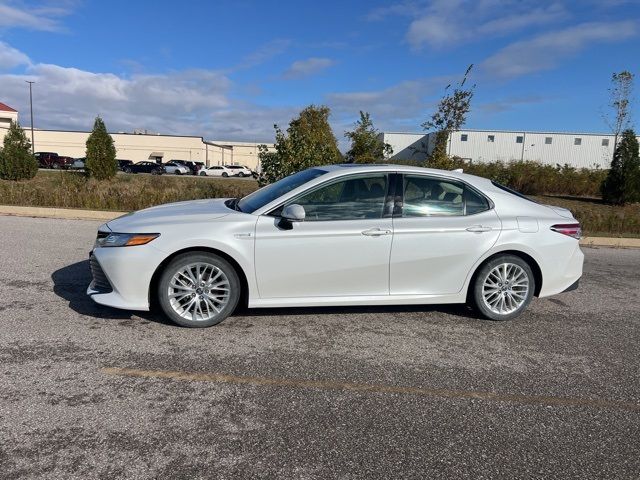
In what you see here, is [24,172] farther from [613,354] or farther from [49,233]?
[613,354]

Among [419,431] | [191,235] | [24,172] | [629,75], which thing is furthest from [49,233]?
[629,75]

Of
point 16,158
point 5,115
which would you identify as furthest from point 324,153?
point 5,115

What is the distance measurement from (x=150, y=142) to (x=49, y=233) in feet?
220

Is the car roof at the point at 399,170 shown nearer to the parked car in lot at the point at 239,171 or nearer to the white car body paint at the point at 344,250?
the white car body paint at the point at 344,250

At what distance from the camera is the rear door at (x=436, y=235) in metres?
4.76

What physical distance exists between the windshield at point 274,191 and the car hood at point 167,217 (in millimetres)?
196

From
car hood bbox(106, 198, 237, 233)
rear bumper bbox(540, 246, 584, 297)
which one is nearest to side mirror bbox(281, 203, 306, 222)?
car hood bbox(106, 198, 237, 233)

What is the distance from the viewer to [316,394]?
3414 millimetres

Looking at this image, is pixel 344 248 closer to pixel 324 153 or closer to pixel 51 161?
pixel 324 153

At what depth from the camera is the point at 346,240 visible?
4605 millimetres

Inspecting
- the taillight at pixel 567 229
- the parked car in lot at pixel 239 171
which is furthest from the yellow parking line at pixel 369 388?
the parked car in lot at pixel 239 171

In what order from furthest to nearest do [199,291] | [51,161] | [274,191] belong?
[51,161] < [274,191] < [199,291]

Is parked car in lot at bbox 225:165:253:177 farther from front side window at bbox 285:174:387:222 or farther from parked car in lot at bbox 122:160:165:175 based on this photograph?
front side window at bbox 285:174:387:222

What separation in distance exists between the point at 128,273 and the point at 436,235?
2987 mm
